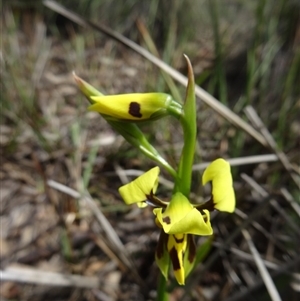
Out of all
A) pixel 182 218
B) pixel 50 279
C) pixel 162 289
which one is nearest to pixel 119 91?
pixel 50 279

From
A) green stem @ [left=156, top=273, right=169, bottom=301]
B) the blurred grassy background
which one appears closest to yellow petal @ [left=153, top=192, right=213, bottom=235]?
green stem @ [left=156, top=273, right=169, bottom=301]

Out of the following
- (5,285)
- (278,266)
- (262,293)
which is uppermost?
(278,266)

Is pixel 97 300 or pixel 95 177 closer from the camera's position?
pixel 97 300

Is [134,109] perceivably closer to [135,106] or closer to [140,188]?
[135,106]

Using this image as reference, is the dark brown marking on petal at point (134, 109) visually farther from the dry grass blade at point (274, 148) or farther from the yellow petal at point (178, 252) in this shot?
the dry grass blade at point (274, 148)

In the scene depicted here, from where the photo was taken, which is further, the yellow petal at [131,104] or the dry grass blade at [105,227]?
the dry grass blade at [105,227]

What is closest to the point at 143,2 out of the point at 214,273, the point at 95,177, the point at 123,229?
the point at 95,177

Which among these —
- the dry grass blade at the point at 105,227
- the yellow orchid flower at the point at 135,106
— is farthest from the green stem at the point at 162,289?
the dry grass blade at the point at 105,227

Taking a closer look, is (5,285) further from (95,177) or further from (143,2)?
(143,2)
